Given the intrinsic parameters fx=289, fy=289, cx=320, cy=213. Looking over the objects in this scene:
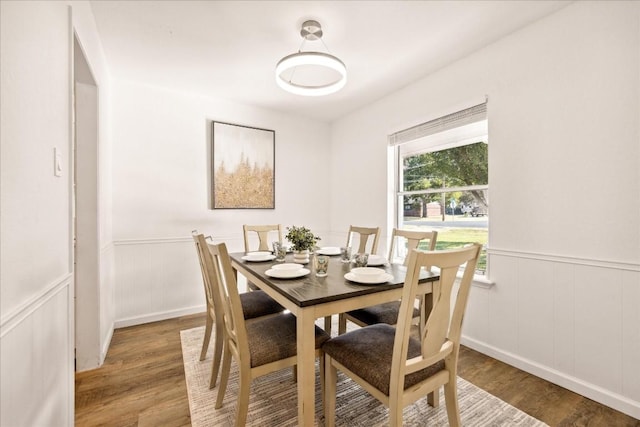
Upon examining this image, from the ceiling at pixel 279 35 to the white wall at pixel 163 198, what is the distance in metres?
0.32

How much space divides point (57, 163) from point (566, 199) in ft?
9.35

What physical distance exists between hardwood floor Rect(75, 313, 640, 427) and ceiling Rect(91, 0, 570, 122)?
250cm

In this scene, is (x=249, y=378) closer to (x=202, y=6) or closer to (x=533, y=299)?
(x=533, y=299)

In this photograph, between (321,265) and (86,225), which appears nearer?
(321,265)

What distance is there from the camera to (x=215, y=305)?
5.80ft

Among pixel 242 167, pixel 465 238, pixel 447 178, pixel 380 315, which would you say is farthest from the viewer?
pixel 242 167

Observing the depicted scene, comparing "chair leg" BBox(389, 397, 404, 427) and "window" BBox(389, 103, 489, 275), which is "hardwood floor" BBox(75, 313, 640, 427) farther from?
"chair leg" BBox(389, 397, 404, 427)

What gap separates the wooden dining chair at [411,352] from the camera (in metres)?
1.12

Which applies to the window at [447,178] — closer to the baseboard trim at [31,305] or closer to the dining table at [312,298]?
the dining table at [312,298]

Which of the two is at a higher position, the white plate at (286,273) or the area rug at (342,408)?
the white plate at (286,273)

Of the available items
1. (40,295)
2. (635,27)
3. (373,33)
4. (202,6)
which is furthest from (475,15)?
(40,295)

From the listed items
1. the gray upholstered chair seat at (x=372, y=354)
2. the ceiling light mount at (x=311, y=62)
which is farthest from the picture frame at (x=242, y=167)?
the gray upholstered chair seat at (x=372, y=354)

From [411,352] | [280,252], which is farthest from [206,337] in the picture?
[411,352]

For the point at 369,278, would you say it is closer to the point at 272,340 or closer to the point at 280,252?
the point at 272,340
